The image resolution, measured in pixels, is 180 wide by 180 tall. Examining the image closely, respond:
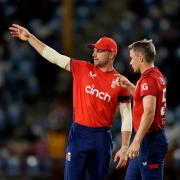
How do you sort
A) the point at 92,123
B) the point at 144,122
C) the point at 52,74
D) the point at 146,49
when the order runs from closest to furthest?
the point at 144,122 < the point at 146,49 < the point at 92,123 < the point at 52,74

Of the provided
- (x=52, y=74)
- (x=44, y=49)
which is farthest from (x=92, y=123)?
(x=52, y=74)

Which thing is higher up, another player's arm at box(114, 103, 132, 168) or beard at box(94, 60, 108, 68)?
beard at box(94, 60, 108, 68)

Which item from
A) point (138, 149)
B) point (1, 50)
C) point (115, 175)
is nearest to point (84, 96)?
point (138, 149)

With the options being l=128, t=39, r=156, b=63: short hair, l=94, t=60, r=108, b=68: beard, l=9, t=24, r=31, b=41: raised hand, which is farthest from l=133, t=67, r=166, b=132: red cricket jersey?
l=9, t=24, r=31, b=41: raised hand

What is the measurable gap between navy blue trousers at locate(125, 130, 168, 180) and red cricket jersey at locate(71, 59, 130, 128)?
1.68ft

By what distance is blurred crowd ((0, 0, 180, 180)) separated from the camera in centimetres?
1155

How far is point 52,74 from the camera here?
47.5 feet

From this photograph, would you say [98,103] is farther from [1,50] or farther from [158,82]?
[1,50]

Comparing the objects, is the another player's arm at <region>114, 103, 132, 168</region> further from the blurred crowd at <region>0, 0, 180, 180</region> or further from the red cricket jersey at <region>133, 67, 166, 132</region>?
the blurred crowd at <region>0, 0, 180, 180</region>

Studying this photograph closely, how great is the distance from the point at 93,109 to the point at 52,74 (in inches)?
298

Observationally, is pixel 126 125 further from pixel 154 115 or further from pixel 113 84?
pixel 154 115

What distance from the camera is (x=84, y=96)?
23.0 ft

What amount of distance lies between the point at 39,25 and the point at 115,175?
5.26 metres

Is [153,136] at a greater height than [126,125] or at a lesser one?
lesser
